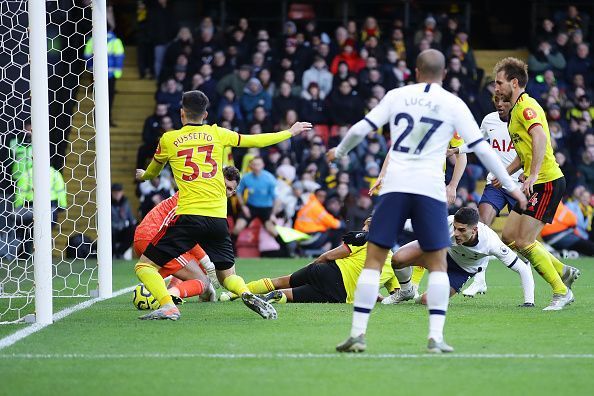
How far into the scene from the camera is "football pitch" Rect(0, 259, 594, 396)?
616 centimetres

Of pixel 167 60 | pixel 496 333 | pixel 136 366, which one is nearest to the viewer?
pixel 136 366

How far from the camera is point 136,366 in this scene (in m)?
6.82

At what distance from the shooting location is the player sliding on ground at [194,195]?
30.3 ft

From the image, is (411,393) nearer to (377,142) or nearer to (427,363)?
(427,363)

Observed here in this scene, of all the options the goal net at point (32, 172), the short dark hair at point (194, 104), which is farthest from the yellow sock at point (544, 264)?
the goal net at point (32, 172)

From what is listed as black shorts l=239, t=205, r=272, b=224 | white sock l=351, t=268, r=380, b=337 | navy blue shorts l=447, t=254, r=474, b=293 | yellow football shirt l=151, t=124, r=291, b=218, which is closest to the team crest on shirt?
navy blue shorts l=447, t=254, r=474, b=293

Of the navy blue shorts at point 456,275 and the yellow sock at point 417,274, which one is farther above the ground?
the navy blue shorts at point 456,275

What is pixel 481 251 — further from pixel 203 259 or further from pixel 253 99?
pixel 253 99

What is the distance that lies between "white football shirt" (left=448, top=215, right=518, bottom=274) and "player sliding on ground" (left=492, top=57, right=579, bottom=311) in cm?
11

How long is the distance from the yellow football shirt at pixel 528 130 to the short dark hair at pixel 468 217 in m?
0.65

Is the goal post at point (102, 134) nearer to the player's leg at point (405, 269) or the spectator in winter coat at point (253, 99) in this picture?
the player's leg at point (405, 269)

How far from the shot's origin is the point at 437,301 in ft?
23.7

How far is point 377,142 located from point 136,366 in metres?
15.1

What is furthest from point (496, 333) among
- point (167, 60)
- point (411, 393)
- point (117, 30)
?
point (117, 30)
